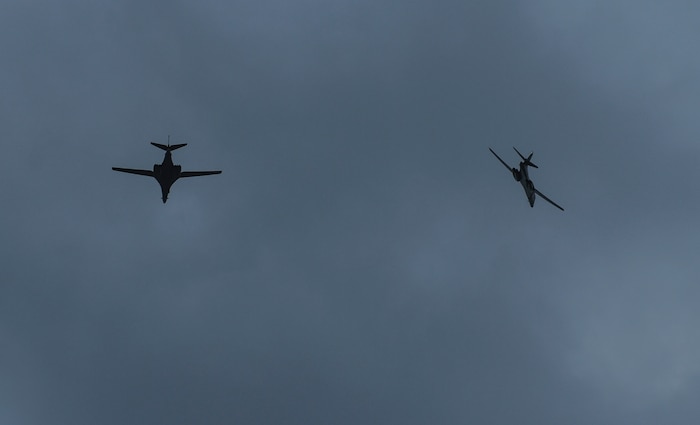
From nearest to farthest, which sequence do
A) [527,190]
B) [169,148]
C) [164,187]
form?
[169,148], [164,187], [527,190]

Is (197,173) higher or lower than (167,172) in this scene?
lower

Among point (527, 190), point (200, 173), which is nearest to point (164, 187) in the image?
point (200, 173)

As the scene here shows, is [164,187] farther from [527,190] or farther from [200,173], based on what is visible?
[527,190]

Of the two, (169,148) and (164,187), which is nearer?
(169,148)

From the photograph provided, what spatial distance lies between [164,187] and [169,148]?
1263cm

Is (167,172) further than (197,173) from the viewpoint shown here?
Yes

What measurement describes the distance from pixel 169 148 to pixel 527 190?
80.6 metres

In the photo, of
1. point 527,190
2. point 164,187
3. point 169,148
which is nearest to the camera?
point 169,148

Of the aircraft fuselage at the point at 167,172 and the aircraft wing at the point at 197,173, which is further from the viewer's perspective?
the aircraft fuselage at the point at 167,172

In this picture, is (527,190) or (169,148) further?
(527,190)

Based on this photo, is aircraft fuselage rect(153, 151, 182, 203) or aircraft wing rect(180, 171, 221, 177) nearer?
aircraft wing rect(180, 171, 221, 177)

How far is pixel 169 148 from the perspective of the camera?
439 ft

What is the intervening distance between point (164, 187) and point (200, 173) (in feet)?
32.8

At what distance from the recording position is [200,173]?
139 m
